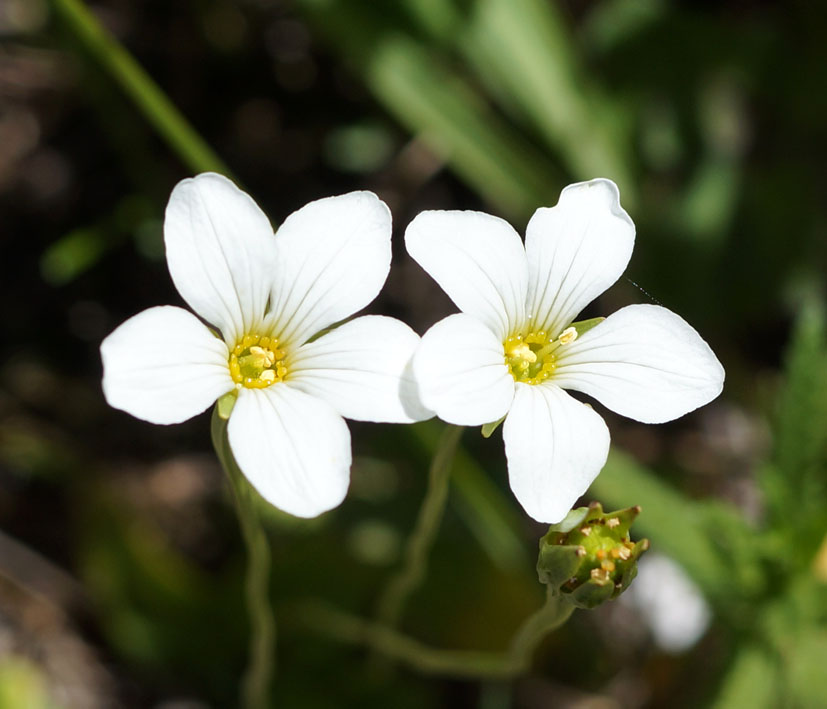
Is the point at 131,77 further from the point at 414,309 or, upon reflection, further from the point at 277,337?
the point at 414,309

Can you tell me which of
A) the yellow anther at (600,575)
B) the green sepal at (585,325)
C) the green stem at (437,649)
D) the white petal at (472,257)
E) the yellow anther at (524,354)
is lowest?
the green stem at (437,649)

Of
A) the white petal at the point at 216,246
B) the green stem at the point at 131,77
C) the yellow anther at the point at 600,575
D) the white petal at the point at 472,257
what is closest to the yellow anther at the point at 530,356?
the white petal at the point at 472,257

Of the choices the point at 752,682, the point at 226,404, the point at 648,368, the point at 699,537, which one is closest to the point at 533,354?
the point at 648,368

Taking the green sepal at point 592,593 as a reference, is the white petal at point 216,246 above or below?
above

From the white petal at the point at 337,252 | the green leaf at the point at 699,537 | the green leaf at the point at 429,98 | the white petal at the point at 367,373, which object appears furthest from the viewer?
the green leaf at the point at 429,98

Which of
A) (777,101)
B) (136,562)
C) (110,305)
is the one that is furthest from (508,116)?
(136,562)

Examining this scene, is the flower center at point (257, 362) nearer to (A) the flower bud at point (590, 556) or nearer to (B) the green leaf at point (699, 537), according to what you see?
(A) the flower bud at point (590, 556)

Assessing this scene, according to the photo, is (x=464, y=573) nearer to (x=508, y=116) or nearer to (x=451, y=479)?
(x=451, y=479)
